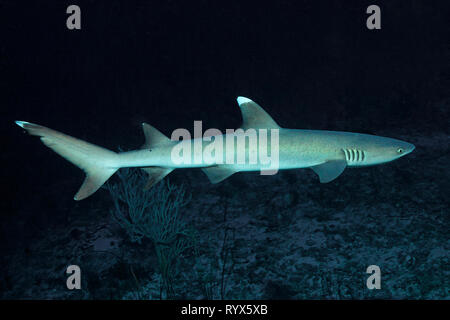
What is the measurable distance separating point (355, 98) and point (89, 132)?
922 centimetres

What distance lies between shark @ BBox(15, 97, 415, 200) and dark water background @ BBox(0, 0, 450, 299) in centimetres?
93

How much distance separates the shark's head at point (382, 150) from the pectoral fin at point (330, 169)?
16.3 inches

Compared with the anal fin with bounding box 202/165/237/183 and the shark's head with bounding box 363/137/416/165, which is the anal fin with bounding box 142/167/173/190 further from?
the shark's head with bounding box 363/137/416/165

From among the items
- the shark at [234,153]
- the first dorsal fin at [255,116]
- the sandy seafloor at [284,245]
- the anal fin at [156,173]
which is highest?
the first dorsal fin at [255,116]

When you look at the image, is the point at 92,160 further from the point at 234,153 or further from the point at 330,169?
the point at 330,169

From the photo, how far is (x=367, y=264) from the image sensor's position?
353 cm

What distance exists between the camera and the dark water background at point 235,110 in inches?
164

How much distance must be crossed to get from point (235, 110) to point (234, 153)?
709 centimetres

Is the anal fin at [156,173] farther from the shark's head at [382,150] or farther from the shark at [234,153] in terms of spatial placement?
the shark's head at [382,150]

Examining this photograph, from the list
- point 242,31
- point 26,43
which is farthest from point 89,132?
point 242,31

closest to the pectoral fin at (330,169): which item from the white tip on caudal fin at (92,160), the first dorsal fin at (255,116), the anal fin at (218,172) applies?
the first dorsal fin at (255,116)

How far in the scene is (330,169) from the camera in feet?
13.1

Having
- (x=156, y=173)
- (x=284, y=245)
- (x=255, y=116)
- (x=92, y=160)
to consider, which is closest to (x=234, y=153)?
(x=255, y=116)

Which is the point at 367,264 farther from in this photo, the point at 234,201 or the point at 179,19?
the point at 179,19
